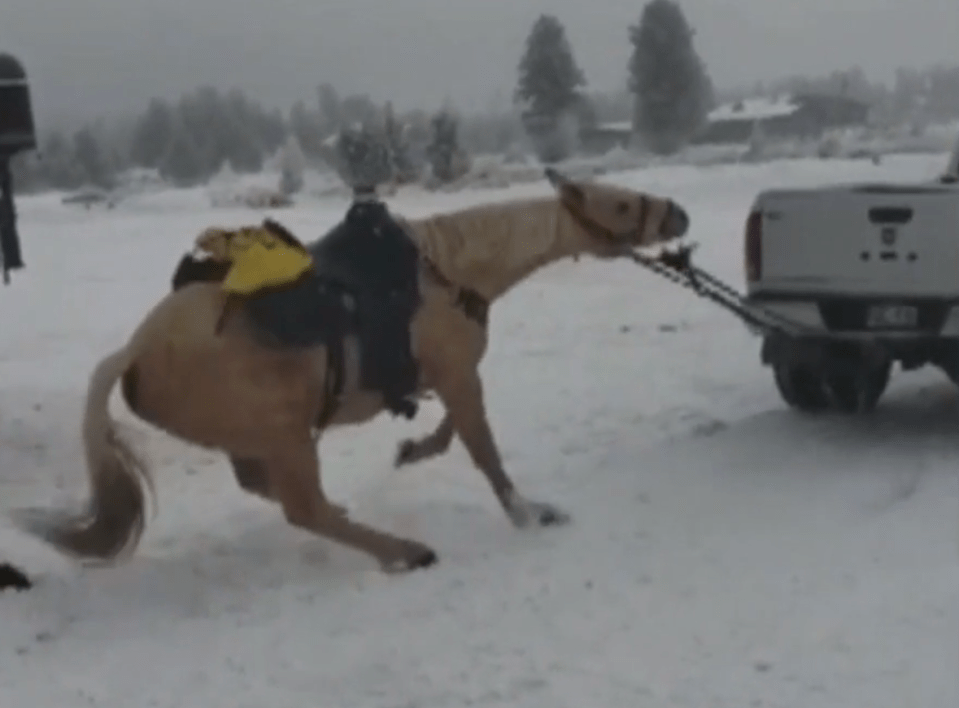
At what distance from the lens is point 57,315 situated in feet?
57.7

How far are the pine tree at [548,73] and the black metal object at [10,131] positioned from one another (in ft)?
206

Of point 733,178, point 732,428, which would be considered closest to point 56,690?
point 732,428

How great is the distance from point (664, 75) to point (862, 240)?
64.3m

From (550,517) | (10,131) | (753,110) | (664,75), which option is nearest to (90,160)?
(753,110)

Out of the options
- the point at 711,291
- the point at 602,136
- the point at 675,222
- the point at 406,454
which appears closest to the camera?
the point at 675,222

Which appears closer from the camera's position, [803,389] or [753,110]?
[803,389]

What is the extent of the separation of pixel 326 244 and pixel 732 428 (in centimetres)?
307

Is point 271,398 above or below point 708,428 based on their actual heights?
above

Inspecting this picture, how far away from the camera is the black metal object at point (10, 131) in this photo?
9367mm

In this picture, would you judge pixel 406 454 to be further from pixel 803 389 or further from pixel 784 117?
pixel 784 117

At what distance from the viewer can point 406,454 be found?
803cm

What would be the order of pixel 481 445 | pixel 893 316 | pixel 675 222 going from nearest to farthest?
pixel 481 445, pixel 675 222, pixel 893 316

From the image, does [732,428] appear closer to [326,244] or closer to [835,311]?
[835,311]

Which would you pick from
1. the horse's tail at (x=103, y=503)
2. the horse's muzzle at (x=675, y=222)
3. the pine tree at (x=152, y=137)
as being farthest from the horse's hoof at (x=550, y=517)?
the pine tree at (x=152, y=137)
